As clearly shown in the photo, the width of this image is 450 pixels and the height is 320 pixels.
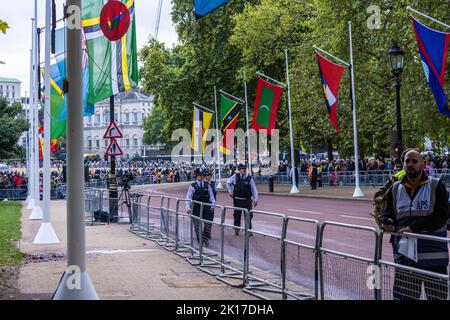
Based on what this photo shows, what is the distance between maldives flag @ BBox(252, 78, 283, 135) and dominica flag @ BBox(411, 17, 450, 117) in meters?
16.8

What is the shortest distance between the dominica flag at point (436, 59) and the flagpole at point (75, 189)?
12.6 meters

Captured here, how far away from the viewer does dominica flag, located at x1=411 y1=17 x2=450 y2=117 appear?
62.4 feet

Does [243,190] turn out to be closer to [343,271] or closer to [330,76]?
[343,271]

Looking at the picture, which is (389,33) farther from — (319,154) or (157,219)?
(319,154)

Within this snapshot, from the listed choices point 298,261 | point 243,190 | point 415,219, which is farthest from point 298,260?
point 243,190

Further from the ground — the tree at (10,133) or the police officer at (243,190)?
the tree at (10,133)

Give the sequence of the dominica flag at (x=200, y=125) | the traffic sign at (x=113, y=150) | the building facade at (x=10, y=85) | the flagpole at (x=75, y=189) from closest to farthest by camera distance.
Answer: the flagpole at (x=75, y=189) < the traffic sign at (x=113, y=150) < the dominica flag at (x=200, y=125) < the building facade at (x=10, y=85)

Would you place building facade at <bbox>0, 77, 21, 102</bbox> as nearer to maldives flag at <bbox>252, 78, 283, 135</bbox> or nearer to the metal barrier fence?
maldives flag at <bbox>252, 78, 283, 135</bbox>

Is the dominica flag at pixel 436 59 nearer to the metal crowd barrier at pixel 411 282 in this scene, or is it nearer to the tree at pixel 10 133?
the metal crowd barrier at pixel 411 282

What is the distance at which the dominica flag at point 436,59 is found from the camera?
62.4ft

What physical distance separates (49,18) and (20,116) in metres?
33.5

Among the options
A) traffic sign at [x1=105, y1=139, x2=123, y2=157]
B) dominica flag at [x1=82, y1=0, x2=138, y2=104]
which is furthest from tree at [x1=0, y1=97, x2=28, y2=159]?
dominica flag at [x1=82, y1=0, x2=138, y2=104]

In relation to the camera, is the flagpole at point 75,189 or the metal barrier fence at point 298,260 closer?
the metal barrier fence at point 298,260

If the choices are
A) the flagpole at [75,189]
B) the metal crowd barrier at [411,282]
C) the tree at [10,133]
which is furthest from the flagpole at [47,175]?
the tree at [10,133]
